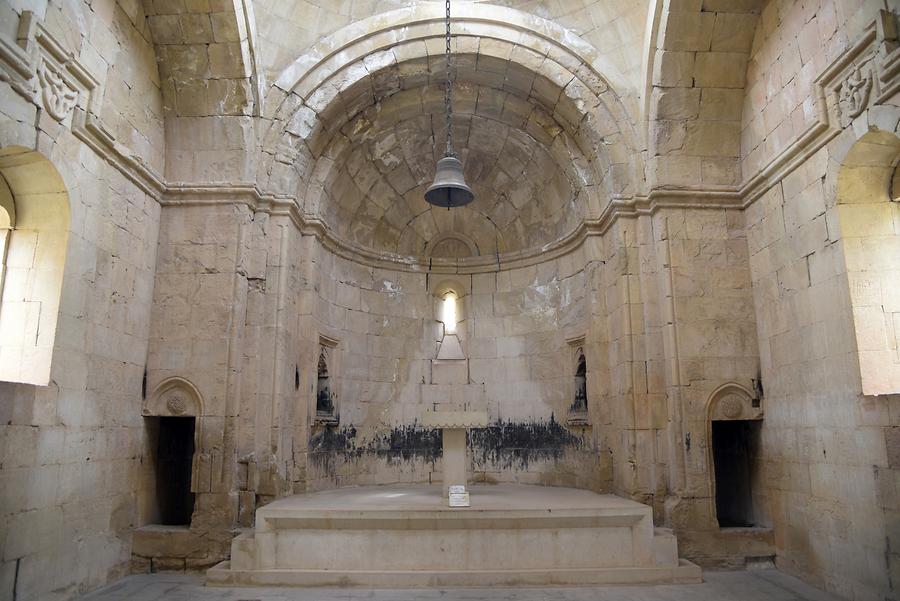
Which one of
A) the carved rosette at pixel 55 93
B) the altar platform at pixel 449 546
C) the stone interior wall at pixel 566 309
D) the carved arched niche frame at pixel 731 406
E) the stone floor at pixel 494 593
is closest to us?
the carved rosette at pixel 55 93

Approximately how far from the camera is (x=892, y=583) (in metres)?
5.14

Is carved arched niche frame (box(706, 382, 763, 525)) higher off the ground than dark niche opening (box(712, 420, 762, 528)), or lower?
higher

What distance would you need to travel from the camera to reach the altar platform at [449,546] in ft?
20.6

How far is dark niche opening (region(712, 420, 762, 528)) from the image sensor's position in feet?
24.6

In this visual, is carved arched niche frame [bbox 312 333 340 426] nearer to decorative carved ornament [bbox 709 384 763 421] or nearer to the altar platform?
the altar platform

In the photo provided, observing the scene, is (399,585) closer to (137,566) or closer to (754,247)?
(137,566)

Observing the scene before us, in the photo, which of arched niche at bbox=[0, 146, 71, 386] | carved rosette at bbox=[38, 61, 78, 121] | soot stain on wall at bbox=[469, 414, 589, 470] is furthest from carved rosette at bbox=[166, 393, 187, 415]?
soot stain on wall at bbox=[469, 414, 589, 470]

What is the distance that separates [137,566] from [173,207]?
162 inches

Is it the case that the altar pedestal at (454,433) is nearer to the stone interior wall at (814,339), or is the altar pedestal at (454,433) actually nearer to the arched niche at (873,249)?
the stone interior wall at (814,339)

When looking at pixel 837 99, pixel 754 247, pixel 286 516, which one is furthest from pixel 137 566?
pixel 837 99

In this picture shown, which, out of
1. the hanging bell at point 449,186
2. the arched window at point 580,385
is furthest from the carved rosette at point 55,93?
the arched window at point 580,385

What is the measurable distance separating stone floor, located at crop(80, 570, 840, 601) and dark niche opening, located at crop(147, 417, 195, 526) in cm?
133

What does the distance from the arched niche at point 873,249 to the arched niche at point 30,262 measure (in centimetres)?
717

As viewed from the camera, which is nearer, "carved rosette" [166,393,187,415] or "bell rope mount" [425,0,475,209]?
"carved rosette" [166,393,187,415]
